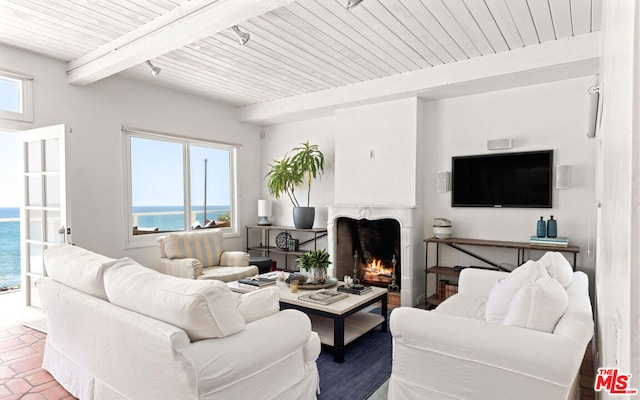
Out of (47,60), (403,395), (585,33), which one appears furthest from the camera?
(47,60)

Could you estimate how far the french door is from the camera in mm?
3532

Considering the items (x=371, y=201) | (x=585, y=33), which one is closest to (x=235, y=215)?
(x=371, y=201)

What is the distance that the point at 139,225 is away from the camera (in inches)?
221

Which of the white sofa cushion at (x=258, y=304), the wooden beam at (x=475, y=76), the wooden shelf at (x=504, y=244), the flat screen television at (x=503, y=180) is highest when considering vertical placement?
the wooden beam at (x=475, y=76)

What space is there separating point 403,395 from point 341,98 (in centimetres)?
369

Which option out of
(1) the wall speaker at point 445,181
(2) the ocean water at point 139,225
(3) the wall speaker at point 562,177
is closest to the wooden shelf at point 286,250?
(2) the ocean water at point 139,225

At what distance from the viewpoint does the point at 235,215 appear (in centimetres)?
613

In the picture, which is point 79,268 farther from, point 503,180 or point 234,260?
point 503,180

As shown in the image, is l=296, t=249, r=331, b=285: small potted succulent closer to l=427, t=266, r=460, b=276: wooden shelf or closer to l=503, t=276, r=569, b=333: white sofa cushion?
l=427, t=266, r=460, b=276: wooden shelf

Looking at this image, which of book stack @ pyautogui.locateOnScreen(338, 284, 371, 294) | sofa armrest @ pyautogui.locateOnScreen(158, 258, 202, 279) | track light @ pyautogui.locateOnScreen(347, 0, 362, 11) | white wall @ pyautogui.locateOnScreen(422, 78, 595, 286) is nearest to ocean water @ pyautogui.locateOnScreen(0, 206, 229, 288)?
sofa armrest @ pyautogui.locateOnScreen(158, 258, 202, 279)

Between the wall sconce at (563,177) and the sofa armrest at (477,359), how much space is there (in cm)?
263

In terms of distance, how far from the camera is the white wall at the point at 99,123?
12.7 ft

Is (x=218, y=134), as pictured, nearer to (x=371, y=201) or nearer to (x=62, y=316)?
(x=371, y=201)

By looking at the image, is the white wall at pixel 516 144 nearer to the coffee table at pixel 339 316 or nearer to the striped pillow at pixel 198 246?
the coffee table at pixel 339 316
